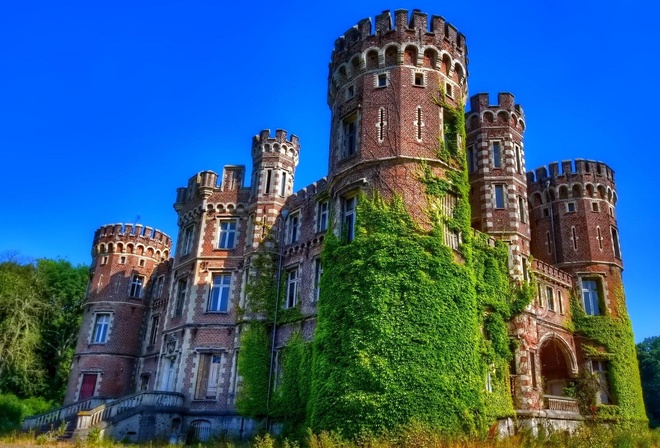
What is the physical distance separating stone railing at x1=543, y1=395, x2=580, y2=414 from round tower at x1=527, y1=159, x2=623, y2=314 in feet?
23.1

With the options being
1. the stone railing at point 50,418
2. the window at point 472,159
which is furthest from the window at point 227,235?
the window at point 472,159

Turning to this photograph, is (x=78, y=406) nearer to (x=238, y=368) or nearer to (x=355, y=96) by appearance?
(x=238, y=368)

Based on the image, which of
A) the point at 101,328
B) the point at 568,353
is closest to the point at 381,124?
the point at 568,353

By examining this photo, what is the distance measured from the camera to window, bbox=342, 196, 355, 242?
2211 centimetres

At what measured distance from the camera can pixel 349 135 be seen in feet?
80.4

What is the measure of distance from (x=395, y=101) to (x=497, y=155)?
951cm

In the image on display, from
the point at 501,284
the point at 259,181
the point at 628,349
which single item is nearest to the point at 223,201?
the point at 259,181

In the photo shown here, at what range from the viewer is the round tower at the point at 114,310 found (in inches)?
1443

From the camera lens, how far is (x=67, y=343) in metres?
48.0

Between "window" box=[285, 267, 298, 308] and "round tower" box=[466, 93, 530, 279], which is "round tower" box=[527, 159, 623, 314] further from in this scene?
"window" box=[285, 267, 298, 308]

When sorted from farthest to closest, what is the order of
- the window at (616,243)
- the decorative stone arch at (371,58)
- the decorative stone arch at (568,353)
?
the window at (616,243), the decorative stone arch at (568,353), the decorative stone arch at (371,58)

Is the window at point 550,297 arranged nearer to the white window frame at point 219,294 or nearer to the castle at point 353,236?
the castle at point 353,236

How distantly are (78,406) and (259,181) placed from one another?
1612 cm

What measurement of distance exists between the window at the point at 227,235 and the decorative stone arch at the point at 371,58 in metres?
12.6
